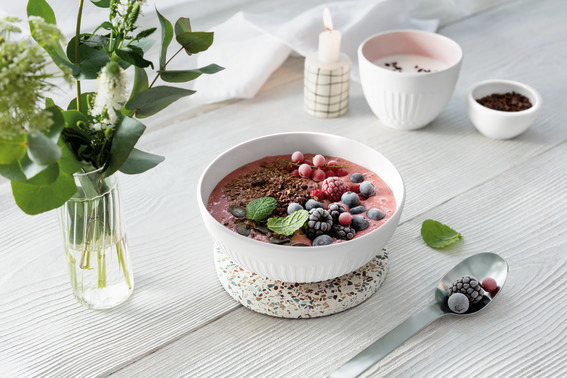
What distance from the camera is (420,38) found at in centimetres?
134

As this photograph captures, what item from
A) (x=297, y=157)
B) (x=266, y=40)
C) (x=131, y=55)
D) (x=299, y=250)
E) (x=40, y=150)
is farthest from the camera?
(x=266, y=40)

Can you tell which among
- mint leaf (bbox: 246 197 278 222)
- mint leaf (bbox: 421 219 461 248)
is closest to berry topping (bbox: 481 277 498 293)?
mint leaf (bbox: 421 219 461 248)

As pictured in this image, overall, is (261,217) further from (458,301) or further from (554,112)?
(554,112)

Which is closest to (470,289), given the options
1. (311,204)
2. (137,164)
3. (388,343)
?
(388,343)

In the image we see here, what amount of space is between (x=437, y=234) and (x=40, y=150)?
0.66 metres

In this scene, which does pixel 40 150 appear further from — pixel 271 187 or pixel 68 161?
pixel 271 187

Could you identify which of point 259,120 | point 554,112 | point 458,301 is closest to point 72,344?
point 458,301

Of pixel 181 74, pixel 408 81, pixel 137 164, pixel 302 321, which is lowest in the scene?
pixel 302 321

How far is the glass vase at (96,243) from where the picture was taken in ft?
2.56

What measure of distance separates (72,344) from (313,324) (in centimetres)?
33

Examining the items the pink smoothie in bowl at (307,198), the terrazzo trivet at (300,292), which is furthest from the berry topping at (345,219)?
the terrazzo trivet at (300,292)

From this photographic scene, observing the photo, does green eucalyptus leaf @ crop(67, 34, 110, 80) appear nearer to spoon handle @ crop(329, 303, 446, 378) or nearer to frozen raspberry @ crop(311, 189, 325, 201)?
frozen raspberry @ crop(311, 189, 325, 201)

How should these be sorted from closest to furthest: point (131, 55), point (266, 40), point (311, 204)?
point (131, 55)
point (311, 204)
point (266, 40)

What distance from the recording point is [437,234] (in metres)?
1.00
